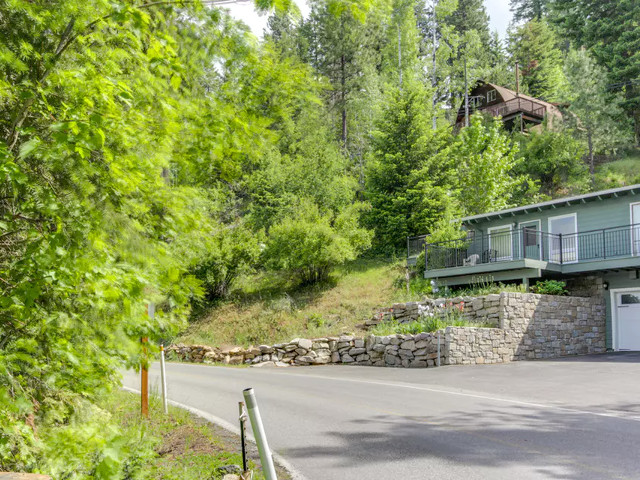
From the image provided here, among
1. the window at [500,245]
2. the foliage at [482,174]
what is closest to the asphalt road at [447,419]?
the window at [500,245]

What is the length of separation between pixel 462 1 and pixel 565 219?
4451 centimetres

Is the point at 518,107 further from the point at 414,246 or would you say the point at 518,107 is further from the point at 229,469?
the point at 229,469

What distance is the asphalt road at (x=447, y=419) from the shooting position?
239 inches

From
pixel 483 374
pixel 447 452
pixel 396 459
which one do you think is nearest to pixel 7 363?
pixel 396 459

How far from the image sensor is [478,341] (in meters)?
17.7

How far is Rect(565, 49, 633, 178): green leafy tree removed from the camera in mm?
38344

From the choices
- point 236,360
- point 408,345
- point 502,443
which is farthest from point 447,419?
point 236,360

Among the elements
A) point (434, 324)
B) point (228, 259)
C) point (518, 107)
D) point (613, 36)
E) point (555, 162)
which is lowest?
point (434, 324)

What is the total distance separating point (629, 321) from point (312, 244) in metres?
13.7

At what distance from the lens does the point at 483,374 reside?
14789mm

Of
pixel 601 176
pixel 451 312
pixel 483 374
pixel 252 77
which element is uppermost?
pixel 601 176

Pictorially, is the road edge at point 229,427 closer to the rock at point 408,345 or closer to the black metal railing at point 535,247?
the rock at point 408,345

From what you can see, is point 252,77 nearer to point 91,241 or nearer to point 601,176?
point 91,241

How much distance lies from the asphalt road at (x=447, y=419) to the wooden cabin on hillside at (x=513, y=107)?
1283 inches
